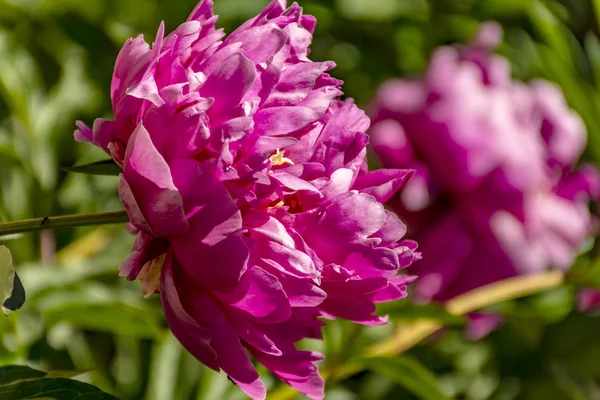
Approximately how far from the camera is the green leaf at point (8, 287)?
367 mm

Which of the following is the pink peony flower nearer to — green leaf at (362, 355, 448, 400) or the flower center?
the flower center

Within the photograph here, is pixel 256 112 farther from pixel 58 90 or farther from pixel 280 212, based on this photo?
pixel 58 90

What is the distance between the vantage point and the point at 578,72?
115cm

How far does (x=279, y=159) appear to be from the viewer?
0.42m

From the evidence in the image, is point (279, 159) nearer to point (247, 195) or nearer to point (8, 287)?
point (247, 195)

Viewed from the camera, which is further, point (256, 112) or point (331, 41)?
point (331, 41)

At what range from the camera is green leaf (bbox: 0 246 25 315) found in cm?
37

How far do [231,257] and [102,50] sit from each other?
2.09 feet

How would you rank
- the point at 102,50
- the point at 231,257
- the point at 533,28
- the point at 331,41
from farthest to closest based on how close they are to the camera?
the point at 533,28 < the point at 331,41 < the point at 102,50 < the point at 231,257

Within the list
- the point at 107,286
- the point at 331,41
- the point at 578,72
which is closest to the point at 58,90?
the point at 107,286

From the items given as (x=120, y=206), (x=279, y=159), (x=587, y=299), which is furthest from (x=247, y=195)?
(x=587, y=299)

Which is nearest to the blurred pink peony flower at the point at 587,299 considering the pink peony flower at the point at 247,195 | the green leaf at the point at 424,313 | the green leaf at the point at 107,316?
the green leaf at the point at 424,313

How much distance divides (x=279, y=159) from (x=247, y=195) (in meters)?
0.03

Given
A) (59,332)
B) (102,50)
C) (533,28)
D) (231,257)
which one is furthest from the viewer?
(533,28)
